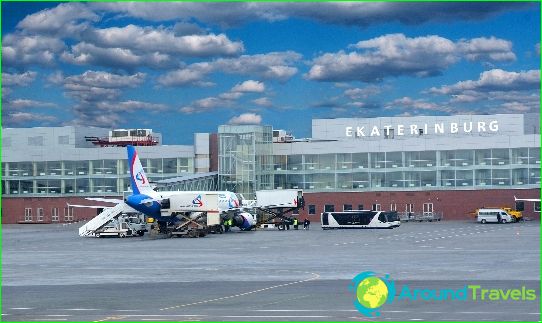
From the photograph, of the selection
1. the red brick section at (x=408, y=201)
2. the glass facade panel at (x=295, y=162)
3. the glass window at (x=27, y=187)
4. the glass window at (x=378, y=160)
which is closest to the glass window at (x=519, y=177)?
the red brick section at (x=408, y=201)

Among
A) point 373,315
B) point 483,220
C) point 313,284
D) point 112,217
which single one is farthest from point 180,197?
point 373,315

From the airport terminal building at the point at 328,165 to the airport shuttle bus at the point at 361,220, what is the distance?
25.8 metres

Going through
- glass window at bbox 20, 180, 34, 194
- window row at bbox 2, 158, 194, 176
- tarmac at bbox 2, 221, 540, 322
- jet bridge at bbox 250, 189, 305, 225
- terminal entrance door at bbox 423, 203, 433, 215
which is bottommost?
tarmac at bbox 2, 221, 540, 322

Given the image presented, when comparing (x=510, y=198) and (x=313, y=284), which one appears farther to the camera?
(x=510, y=198)

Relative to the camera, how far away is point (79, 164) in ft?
486

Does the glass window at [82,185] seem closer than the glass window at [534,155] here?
No

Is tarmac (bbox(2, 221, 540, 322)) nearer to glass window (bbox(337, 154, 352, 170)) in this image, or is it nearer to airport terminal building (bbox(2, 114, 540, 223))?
airport terminal building (bbox(2, 114, 540, 223))

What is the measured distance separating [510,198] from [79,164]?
229 ft

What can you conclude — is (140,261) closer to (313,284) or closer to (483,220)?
(313,284)

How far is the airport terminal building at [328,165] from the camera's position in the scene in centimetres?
13962

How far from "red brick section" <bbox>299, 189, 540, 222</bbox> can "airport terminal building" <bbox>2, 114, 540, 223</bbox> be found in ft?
0.51

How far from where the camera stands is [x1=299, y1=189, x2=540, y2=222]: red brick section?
456ft

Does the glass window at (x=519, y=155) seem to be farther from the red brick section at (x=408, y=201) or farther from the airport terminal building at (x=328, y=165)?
the red brick section at (x=408, y=201)

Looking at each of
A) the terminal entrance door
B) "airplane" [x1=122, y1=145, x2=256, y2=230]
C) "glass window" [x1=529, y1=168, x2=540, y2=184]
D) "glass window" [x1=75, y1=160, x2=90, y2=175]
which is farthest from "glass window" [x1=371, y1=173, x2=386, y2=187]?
"glass window" [x1=75, y1=160, x2=90, y2=175]
